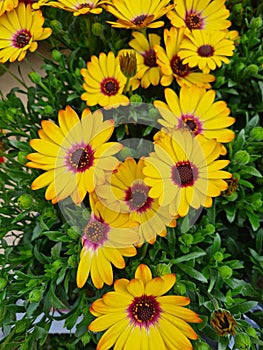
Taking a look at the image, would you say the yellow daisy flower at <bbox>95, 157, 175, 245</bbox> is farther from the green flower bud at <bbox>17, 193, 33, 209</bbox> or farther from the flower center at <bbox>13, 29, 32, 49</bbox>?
the flower center at <bbox>13, 29, 32, 49</bbox>

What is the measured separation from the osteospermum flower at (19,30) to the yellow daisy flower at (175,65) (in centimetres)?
13

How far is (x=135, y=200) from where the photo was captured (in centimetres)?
49

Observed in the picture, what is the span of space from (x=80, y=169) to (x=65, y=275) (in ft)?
0.49

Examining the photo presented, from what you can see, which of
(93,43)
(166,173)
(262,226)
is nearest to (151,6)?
(93,43)

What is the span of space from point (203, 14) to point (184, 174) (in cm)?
23

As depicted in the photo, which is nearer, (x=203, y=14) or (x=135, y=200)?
(x=135, y=200)

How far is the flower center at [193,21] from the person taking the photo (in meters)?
0.58

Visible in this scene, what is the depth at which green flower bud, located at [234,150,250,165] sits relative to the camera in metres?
Answer: 0.54

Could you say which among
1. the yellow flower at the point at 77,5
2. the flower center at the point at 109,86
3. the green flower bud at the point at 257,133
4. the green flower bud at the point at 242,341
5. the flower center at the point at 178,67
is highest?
the yellow flower at the point at 77,5

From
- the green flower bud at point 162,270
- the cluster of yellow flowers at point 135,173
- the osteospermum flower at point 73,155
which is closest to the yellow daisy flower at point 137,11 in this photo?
the cluster of yellow flowers at point 135,173

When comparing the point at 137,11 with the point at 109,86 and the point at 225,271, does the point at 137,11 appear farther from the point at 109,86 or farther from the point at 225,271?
the point at 225,271

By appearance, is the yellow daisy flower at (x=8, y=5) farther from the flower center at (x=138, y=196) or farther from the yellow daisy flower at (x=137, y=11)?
the flower center at (x=138, y=196)

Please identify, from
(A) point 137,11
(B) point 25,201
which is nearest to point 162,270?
(B) point 25,201

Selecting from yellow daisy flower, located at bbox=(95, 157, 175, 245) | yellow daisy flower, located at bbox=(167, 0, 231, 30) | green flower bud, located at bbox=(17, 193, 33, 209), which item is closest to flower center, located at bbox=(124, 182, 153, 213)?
yellow daisy flower, located at bbox=(95, 157, 175, 245)
